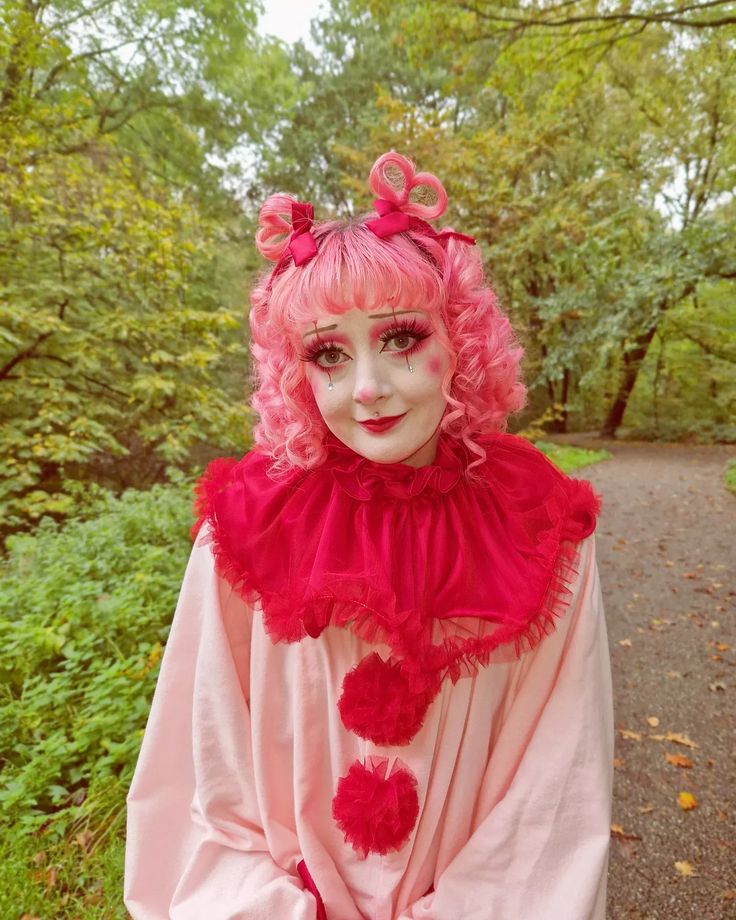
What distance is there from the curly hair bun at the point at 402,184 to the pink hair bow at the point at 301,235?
0.15m

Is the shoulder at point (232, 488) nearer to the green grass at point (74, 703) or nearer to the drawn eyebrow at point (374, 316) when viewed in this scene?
the drawn eyebrow at point (374, 316)

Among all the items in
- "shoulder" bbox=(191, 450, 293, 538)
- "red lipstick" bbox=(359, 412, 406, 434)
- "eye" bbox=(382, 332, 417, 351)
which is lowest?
"shoulder" bbox=(191, 450, 293, 538)

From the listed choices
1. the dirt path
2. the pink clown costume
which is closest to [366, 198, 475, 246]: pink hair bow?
the pink clown costume

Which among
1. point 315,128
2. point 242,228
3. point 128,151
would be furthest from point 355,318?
point 315,128

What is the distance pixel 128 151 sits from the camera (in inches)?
303

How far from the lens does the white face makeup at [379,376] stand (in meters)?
0.99

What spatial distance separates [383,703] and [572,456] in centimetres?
1113

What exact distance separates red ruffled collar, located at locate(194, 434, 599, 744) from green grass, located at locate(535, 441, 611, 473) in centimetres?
941

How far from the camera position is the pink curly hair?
0.98 m

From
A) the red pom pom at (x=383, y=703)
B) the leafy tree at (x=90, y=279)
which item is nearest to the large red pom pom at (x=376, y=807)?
the red pom pom at (x=383, y=703)

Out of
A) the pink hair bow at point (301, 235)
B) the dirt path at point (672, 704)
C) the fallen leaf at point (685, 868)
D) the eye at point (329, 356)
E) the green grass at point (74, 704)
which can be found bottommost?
the dirt path at point (672, 704)

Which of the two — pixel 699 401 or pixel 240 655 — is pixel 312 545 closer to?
pixel 240 655

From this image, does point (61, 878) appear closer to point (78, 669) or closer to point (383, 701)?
point (78, 669)

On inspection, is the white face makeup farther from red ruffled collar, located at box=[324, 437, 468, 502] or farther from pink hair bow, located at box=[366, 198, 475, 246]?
pink hair bow, located at box=[366, 198, 475, 246]
